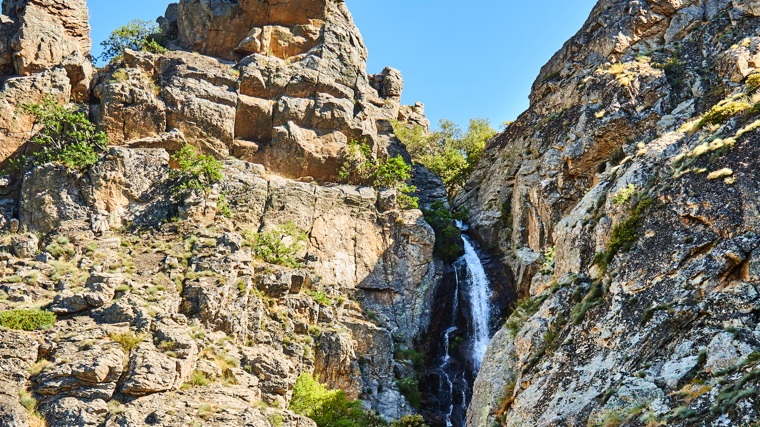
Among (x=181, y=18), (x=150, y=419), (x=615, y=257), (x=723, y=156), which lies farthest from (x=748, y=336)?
(x=181, y=18)

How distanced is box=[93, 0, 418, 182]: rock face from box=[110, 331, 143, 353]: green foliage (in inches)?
719

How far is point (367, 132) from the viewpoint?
51188 mm

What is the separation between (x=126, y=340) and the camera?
3009cm

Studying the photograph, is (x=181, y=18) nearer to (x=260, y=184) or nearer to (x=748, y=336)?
(x=260, y=184)

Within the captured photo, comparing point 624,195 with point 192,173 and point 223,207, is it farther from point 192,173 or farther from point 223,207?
point 192,173

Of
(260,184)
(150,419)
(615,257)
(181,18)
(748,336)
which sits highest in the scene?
(181,18)

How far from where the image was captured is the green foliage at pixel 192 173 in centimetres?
4147

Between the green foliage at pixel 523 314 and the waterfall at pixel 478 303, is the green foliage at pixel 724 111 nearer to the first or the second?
the green foliage at pixel 523 314

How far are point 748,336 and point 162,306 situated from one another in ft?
88.0

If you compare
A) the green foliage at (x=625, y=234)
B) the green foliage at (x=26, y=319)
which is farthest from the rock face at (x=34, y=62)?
the green foliage at (x=625, y=234)

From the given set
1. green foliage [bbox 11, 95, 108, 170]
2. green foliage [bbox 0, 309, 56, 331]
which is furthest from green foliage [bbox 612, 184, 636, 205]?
green foliage [bbox 11, 95, 108, 170]

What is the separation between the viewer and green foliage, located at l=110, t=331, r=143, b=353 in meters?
29.9

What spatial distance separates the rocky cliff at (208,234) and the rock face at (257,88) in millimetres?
121

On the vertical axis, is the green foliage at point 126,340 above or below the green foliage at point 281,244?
below
